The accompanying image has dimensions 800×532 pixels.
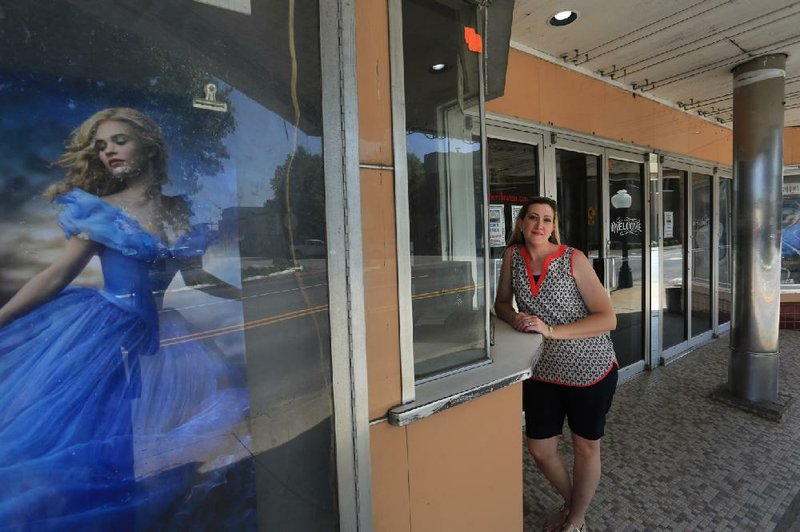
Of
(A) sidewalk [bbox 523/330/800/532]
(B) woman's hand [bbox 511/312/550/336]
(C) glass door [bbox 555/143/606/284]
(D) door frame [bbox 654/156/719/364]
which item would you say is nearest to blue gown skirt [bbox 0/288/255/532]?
(B) woman's hand [bbox 511/312/550/336]

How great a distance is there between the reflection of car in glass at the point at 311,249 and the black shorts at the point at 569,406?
5.14 ft

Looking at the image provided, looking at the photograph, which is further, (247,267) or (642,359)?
(642,359)

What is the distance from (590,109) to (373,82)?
3.78 meters

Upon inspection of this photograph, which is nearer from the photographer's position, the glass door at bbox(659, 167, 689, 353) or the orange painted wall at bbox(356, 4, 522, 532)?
the orange painted wall at bbox(356, 4, 522, 532)

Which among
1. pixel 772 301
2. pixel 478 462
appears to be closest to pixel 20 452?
pixel 478 462

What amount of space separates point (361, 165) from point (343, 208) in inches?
6.1

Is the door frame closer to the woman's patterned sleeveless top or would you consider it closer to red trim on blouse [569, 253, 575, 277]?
the woman's patterned sleeveless top

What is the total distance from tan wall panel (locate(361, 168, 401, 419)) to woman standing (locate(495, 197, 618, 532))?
36.5 inches

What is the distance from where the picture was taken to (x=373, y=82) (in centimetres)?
133

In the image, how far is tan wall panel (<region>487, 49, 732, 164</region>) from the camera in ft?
12.2

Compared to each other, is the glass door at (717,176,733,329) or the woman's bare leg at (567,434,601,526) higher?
the glass door at (717,176,733,329)

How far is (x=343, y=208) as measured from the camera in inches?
48.8

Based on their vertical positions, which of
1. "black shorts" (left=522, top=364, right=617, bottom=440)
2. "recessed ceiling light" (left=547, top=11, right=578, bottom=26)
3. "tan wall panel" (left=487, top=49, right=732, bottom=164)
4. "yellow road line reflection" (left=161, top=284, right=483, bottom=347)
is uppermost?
"recessed ceiling light" (left=547, top=11, right=578, bottom=26)

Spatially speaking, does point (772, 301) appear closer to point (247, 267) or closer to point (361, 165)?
point (361, 165)
